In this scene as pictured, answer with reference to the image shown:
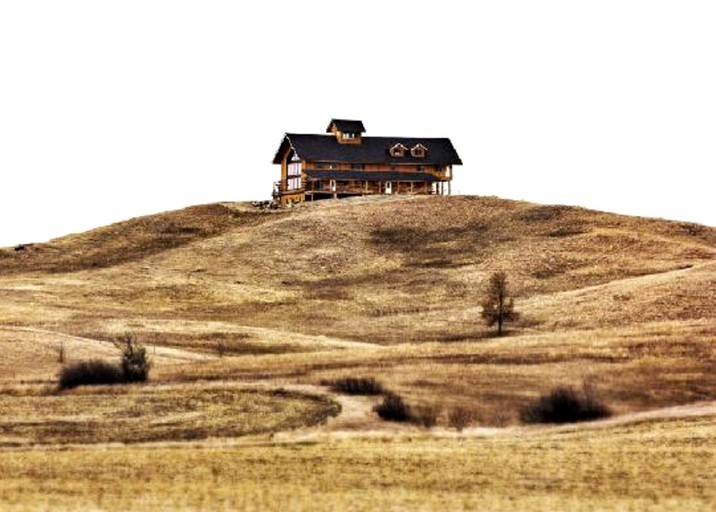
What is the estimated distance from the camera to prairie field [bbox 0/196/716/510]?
116 ft

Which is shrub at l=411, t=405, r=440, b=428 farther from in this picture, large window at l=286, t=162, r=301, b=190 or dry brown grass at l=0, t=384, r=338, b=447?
large window at l=286, t=162, r=301, b=190

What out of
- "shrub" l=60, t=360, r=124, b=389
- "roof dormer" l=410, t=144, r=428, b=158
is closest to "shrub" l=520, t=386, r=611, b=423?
"shrub" l=60, t=360, r=124, b=389

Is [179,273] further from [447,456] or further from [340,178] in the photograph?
[447,456]

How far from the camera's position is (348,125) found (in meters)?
156

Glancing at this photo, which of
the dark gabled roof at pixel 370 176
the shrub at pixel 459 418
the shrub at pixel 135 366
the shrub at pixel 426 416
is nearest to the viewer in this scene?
the shrub at pixel 426 416

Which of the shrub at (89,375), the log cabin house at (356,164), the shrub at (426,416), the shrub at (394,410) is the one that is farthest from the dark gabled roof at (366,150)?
the shrub at (394,410)

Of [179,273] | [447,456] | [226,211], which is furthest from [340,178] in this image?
[447,456]

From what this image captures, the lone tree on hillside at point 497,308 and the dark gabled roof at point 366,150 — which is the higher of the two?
the dark gabled roof at point 366,150

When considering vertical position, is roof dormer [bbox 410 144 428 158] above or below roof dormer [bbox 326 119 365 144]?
below

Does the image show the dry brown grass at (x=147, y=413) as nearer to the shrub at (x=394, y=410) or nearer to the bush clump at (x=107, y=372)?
the bush clump at (x=107, y=372)

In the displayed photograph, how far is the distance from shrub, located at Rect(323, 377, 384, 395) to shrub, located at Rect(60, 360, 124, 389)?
1133 cm

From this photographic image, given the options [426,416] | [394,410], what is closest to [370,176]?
[426,416]

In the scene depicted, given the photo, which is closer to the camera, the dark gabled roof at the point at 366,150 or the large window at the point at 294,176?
the dark gabled roof at the point at 366,150

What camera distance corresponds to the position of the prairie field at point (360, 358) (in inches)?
1395
